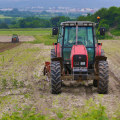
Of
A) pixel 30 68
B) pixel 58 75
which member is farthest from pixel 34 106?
pixel 30 68

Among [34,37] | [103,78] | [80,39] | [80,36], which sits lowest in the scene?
[103,78]

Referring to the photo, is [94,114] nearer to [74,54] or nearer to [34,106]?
[34,106]

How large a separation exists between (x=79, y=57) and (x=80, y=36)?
1.18m

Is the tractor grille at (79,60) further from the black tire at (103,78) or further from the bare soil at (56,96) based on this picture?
the bare soil at (56,96)

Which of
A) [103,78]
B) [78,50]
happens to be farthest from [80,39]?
[103,78]

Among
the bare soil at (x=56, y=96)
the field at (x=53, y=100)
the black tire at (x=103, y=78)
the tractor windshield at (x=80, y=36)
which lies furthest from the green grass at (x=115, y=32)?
the black tire at (x=103, y=78)

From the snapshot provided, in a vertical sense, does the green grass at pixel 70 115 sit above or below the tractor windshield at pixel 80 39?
below

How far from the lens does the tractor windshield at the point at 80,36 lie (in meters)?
10.6

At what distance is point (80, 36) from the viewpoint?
34.9 ft

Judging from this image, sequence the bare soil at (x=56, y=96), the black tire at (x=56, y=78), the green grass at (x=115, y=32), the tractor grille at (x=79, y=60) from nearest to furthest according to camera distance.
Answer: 1. the bare soil at (x=56, y=96)
2. the black tire at (x=56, y=78)
3. the tractor grille at (x=79, y=60)
4. the green grass at (x=115, y=32)

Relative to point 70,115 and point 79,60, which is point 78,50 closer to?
point 79,60

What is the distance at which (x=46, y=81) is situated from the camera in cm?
1209

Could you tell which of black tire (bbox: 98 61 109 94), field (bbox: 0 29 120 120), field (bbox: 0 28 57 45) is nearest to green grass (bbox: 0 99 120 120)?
field (bbox: 0 29 120 120)

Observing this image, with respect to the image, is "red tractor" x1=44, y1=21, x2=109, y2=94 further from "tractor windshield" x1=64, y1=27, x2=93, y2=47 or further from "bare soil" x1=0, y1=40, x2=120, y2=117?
"bare soil" x1=0, y1=40, x2=120, y2=117
